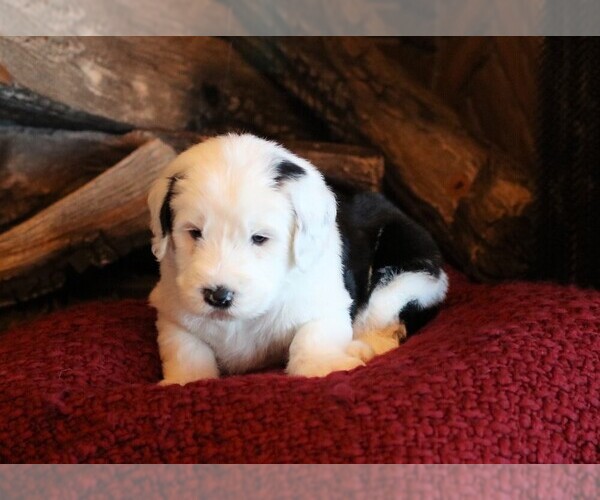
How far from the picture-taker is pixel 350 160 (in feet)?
11.4

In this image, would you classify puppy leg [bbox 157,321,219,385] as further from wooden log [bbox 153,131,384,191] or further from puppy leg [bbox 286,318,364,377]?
wooden log [bbox 153,131,384,191]

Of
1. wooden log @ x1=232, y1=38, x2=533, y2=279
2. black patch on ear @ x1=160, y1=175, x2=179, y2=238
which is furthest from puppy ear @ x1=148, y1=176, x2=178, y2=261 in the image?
wooden log @ x1=232, y1=38, x2=533, y2=279

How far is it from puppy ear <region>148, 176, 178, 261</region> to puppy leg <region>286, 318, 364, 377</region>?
0.51 meters

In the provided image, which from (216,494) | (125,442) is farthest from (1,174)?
(216,494)

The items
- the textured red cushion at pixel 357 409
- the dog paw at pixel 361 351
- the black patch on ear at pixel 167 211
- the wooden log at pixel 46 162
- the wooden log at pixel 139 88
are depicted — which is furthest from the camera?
the wooden log at pixel 46 162

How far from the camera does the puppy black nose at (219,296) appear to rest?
2.02 metres

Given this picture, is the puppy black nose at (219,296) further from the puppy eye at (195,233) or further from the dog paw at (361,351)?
the dog paw at (361,351)

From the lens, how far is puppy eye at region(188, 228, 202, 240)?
2.16 meters

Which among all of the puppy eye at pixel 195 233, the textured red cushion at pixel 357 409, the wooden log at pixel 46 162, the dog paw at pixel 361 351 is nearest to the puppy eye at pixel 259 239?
the puppy eye at pixel 195 233

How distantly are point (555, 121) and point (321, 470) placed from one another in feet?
6.94

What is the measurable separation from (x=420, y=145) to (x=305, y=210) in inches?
60.1

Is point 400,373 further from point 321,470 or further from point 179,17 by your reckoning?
point 179,17

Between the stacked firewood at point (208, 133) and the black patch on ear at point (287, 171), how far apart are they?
1050 millimetres

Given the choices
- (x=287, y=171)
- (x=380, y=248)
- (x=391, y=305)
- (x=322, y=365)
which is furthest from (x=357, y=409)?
(x=380, y=248)
